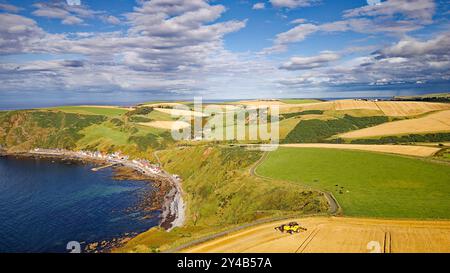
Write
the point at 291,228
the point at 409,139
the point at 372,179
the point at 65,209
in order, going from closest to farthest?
the point at 291,228, the point at 372,179, the point at 65,209, the point at 409,139

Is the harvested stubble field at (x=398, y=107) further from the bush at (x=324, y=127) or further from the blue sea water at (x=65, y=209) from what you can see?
the blue sea water at (x=65, y=209)

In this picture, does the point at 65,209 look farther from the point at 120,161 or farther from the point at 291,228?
the point at 291,228

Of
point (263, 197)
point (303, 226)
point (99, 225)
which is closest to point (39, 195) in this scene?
point (99, 225)

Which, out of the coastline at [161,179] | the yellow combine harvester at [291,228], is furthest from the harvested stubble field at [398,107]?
the yellow combine harvester at [291,228]

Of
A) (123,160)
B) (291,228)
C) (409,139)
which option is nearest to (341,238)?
Answer: (291,228)

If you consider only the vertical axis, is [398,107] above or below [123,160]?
above

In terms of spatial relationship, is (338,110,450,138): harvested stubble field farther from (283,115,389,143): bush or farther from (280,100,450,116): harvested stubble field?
(280,100,450,116): harvested stubble field

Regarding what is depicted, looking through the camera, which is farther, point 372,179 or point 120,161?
point 120,161
